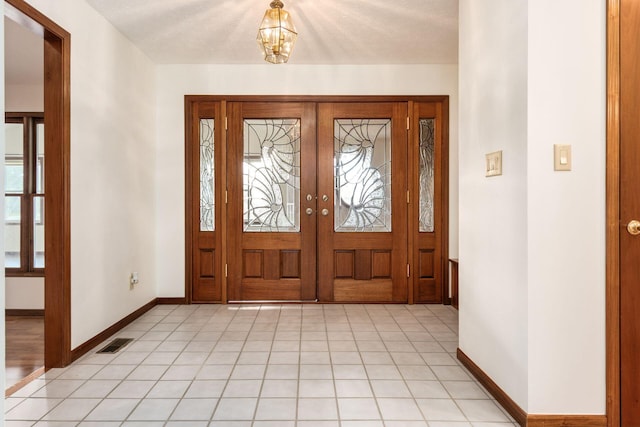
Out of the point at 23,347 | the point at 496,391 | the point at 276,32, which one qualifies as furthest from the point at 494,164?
the point at 23,347

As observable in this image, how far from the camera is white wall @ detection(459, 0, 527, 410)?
195 centimetres

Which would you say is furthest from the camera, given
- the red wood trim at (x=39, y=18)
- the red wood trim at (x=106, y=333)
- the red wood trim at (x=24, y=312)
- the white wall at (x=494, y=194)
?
the red wood trim at (x=24, y=312)

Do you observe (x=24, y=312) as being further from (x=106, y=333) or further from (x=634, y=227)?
(x=634, y=227)

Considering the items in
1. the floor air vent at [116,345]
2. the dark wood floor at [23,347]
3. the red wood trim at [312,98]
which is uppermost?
the red wood trim at [312,98]

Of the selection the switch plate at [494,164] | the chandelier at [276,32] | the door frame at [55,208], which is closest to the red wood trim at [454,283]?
the switch plate at [494,164]

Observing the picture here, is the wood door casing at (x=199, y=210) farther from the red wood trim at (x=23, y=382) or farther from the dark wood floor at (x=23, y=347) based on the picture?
the red wood trim at (x=23, y=382)

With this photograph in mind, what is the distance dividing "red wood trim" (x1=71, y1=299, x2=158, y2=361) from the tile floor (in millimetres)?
69

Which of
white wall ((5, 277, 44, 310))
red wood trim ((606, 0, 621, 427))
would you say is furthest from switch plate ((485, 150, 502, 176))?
white wall ((5, 277, 44, 310))

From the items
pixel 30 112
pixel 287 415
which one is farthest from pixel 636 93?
pixel 30 112

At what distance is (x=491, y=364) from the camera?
227 cm

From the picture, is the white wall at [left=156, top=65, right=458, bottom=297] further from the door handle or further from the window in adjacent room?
the door handle

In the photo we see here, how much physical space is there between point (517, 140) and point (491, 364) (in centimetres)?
121

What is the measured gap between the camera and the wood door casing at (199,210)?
4.29 m

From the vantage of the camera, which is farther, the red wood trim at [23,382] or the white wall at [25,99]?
the white wall at [25,99]
